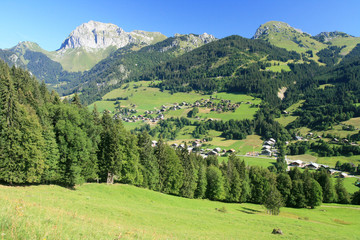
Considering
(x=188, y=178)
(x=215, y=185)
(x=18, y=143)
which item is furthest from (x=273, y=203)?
(x=18, y=143)

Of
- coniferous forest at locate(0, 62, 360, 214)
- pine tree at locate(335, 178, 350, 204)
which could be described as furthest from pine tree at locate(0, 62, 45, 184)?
pine tree at locate(335, 178, 350, 204)

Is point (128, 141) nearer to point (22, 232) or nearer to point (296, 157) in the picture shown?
point (22, 232)

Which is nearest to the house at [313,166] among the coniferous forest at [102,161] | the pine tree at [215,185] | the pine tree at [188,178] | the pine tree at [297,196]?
the coniferous forest at [102,161]

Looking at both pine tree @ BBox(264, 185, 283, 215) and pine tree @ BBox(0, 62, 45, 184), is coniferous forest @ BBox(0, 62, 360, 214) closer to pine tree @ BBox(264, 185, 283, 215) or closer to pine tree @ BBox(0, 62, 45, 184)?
pine tree @ BBox(0, 62, 45, 184)

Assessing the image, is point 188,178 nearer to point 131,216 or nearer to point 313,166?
point 131,216

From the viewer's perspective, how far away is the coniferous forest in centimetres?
3497

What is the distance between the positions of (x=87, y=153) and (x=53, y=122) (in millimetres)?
9670

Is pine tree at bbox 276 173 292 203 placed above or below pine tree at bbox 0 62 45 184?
below

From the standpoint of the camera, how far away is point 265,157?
148375 mm

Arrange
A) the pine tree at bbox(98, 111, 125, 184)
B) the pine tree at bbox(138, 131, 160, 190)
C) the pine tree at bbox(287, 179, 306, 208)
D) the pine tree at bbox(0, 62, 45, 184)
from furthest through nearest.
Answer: the pine tree at bbox(287, 179, 306, 208) < the pine tree at bbox(138, 131, 160, 190) < the pine tree at bbox(98, 111, 125, 184) < the pine tree at bbox(0, 62, 45, 184)

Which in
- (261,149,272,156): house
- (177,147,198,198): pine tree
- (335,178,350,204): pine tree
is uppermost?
(261,149,272,156): house

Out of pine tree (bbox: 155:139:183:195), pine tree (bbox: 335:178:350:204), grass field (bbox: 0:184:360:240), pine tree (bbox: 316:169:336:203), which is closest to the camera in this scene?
grass field (bbox: 0:184:360:240)

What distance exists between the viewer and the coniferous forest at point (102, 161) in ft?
115

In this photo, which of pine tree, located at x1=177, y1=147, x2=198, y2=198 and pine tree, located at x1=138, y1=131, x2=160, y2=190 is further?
pine tree, located at x1=177, y1=147, x2=198, y2=198
